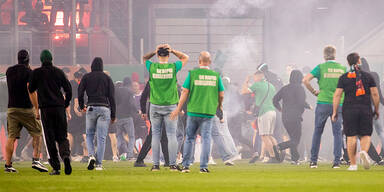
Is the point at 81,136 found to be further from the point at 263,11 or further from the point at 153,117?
the point at 263,11

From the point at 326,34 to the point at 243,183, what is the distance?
1114 inches

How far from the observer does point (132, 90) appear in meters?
19.2

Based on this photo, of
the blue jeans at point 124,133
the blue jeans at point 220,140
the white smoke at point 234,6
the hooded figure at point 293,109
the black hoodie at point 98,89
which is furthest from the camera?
the white smoke at point 234,6

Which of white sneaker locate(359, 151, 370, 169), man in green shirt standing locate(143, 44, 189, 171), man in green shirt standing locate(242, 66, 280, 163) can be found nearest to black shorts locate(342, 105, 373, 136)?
white sneaker locate(359, 151, 370, 169)

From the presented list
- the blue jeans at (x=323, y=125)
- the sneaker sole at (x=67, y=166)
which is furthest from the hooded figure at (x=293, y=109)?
the sneaker sole at (x=67, y=166)

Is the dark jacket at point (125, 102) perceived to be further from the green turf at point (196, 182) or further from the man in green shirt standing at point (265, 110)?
the green turf at point (196, 182)

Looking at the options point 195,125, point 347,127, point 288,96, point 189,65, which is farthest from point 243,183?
point 189,65

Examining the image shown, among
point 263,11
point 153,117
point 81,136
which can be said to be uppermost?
point 263,11

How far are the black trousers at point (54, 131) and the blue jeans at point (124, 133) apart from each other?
7.57m

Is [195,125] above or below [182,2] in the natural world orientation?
below

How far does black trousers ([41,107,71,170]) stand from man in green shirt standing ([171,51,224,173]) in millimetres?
1659

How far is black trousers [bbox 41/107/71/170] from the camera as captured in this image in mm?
10602

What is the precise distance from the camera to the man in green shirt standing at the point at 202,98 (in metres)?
11.1

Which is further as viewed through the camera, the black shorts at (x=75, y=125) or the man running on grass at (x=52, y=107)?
the black shorts at (x=75, y=125)
